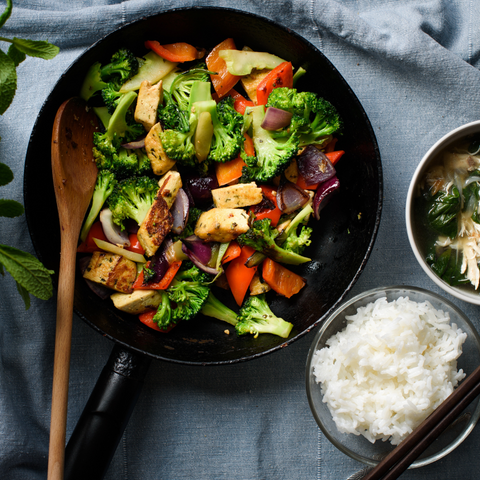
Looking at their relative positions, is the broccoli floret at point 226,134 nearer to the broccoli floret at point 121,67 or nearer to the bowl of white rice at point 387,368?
the broccoli floret at point 121,67

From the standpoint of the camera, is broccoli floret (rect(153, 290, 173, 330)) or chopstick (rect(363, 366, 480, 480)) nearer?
chopstick (rect(363, 366, 480, 480))

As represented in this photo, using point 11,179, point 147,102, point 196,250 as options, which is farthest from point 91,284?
point 147,102

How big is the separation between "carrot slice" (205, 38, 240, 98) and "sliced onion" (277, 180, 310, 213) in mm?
550

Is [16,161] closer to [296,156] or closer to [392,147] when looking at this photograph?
[296,156]

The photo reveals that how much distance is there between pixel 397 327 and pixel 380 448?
0.65 meters

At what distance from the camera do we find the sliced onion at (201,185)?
6.61 ft

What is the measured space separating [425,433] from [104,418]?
4.43 feet

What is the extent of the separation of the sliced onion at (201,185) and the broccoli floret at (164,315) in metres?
0.49

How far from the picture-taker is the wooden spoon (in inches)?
62.7

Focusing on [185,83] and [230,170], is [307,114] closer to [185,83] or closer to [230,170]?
[230,170]

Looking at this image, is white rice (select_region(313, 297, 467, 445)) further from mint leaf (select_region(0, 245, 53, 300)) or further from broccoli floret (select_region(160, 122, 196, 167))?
mint leaf (select_region(0, 245, 53, 300))

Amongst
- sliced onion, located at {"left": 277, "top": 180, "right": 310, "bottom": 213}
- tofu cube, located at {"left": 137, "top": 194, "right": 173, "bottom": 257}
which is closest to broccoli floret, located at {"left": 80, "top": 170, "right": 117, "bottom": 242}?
tofu cube, located at {"left": 137, "top": 194, "right": 173, "bottom": 257}

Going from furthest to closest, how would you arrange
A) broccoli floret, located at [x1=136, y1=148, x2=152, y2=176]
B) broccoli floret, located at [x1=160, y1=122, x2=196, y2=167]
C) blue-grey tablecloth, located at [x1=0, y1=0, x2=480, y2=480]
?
blue-grey tablecloth, located at [x1=0, y1=0, x2=480, y2=480] < broccoli floret, located at [x1=136, y1=148, x2=152, y2=176] < broccoli floret, located at [x1=160, y1=122, x2=196, y2=167]

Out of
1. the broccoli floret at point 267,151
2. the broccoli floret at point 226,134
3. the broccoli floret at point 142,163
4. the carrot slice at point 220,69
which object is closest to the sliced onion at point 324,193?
the broccoli floret at point 267,151
